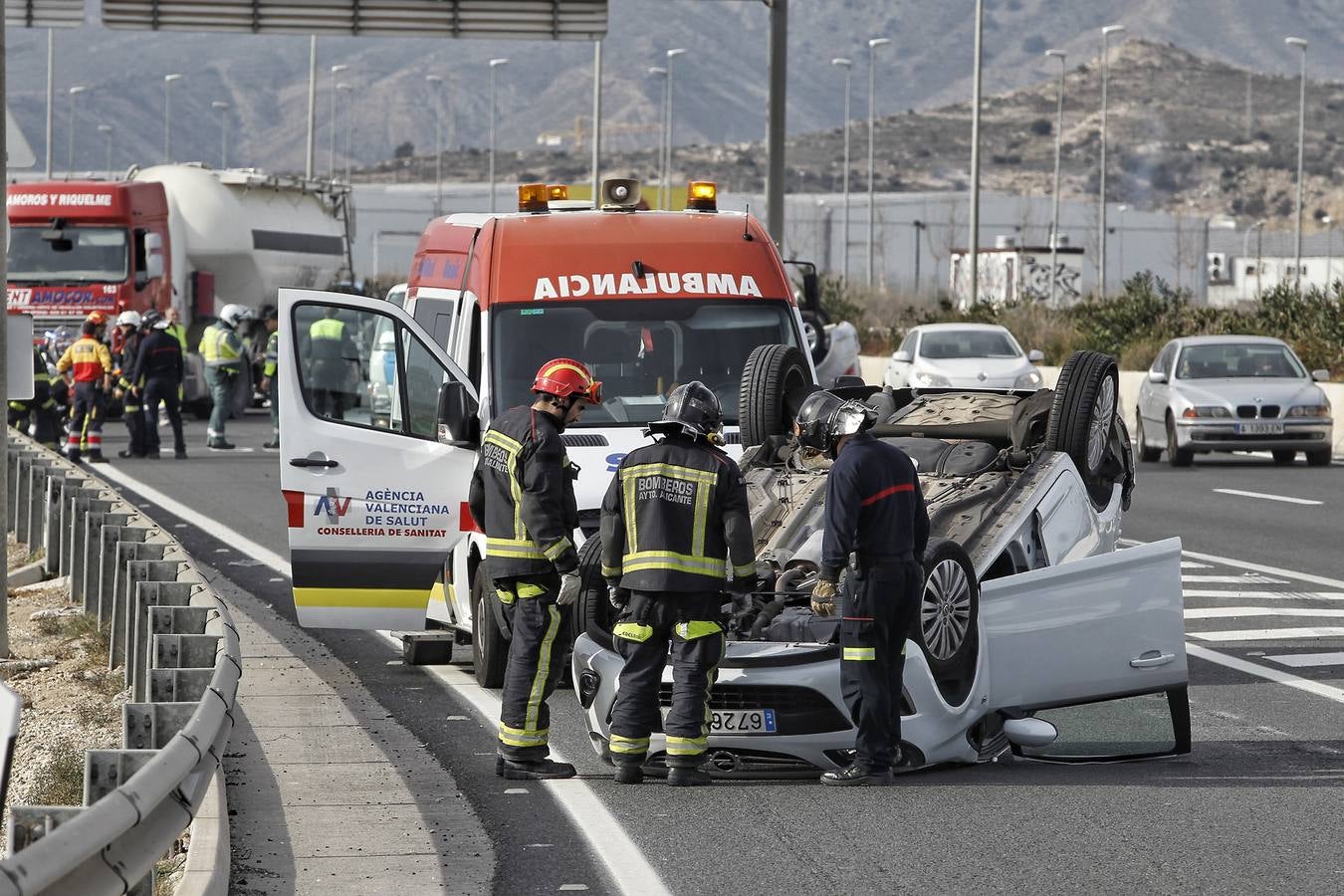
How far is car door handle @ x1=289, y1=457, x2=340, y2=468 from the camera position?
10.5 meters

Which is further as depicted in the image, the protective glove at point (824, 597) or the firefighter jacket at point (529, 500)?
the firefighter jacket at point (529, 500)

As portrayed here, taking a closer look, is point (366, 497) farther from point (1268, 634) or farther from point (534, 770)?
point (1268, 634)

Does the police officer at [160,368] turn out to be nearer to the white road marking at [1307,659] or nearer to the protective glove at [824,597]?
the white road marking at [1307,659]

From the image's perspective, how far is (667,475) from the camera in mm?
8039

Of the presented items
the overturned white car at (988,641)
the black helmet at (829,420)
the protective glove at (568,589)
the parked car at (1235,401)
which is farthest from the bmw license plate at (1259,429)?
the protective glove at (568,589)

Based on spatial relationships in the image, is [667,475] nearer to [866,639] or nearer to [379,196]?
[866,639]

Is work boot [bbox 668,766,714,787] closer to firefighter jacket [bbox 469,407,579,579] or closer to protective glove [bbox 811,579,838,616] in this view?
protective glove [bbox 811,579,838,616]

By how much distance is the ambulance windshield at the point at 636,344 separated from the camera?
1134 centimetres

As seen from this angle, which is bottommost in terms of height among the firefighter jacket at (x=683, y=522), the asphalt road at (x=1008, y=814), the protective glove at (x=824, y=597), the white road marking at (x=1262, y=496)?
the asphalt road at (x=1008, y=814)

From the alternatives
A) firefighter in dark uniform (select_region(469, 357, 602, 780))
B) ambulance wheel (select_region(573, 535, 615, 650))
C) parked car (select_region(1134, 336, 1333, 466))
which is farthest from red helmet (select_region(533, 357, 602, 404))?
parked car (select_region(1134, 336, 1333, 466))

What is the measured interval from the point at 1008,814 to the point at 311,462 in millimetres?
4331

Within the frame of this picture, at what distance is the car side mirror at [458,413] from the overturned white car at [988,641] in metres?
1.10

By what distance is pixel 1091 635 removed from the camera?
28.1ft

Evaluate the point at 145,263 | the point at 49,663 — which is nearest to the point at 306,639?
the point at 49,663
